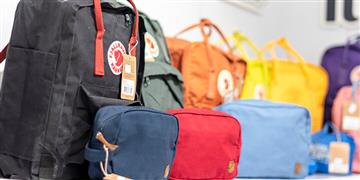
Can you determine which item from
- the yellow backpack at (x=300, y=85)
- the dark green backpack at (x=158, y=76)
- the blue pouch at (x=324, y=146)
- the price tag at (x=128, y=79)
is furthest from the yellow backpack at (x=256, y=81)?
the price tag at (x=128, y=79)

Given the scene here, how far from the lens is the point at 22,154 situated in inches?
43.8

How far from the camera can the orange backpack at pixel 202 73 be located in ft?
5.24

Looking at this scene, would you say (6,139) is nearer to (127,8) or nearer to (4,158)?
(4,158)

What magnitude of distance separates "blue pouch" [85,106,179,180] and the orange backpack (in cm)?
46

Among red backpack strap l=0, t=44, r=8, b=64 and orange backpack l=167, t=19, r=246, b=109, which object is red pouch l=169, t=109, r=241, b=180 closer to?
orange backpack l=167, t=19, r=246, b=109

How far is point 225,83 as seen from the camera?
1.70 meters

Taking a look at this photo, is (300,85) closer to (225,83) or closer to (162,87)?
(225,83)

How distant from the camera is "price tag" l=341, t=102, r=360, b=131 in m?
1.87

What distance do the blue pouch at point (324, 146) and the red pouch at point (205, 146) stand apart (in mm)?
560

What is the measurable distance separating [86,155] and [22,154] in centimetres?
13

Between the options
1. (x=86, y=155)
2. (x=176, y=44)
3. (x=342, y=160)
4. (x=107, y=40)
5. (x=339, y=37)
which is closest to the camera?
(x=86, y=155)

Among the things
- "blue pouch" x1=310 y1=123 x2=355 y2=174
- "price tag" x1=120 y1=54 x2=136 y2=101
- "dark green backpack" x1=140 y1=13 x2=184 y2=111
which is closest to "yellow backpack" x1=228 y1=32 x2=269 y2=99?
"blue pouch" x1=310 y1=123 x2=355 y2=174

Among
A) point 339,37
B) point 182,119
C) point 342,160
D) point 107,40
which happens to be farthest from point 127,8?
point 339,37

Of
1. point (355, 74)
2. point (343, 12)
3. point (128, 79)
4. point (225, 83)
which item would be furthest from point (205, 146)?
point (343, 12)
